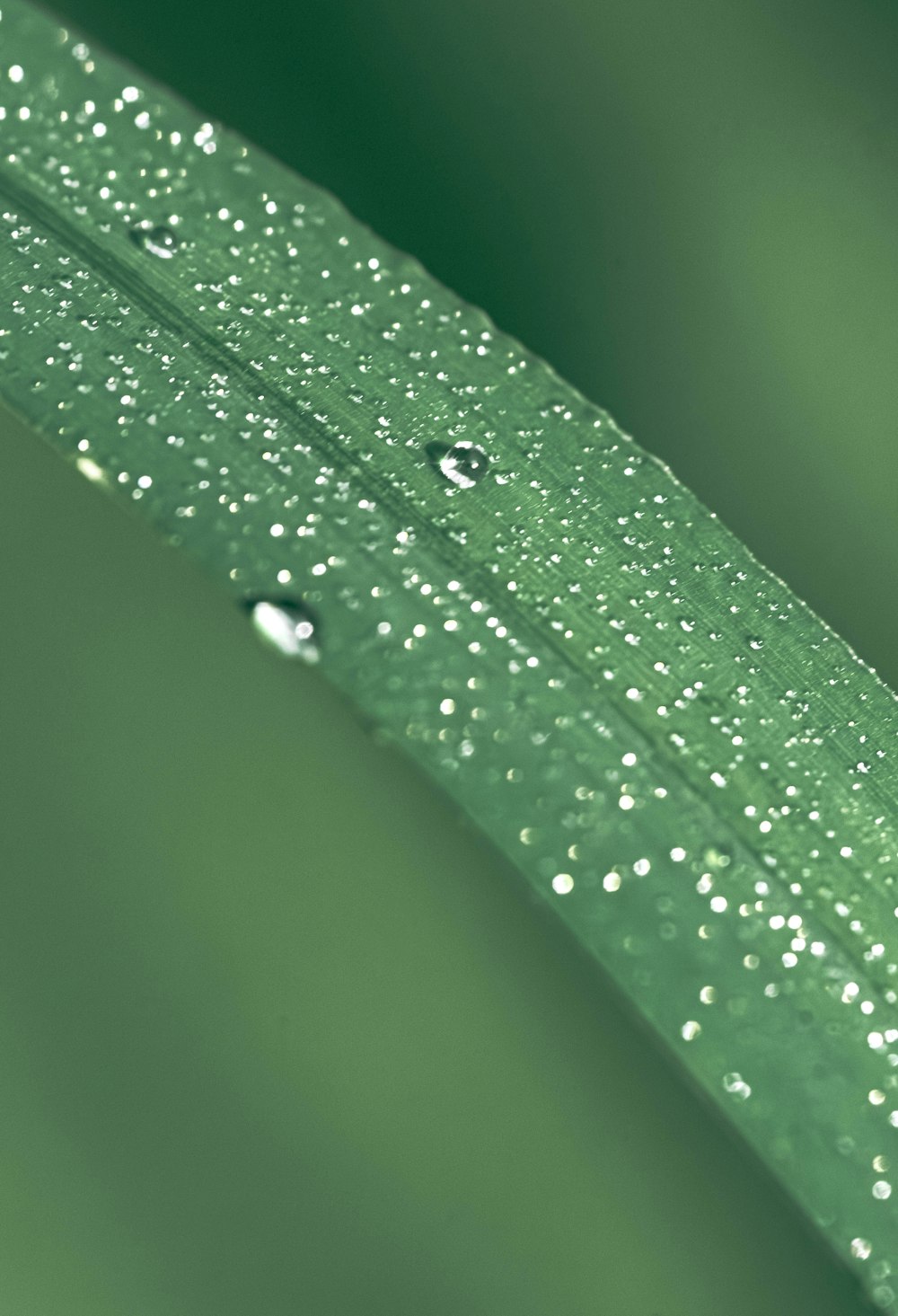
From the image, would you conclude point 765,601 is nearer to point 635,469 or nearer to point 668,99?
point 635,469

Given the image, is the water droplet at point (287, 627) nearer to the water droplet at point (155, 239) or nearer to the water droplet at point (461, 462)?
the water droplet at point (461, 462)

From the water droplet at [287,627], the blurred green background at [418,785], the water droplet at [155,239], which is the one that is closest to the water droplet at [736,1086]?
the water droplet at [287,627]

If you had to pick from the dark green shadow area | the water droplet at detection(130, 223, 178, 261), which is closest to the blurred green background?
the dark green shadow area

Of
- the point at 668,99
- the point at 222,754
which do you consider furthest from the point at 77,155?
the point at 668,99

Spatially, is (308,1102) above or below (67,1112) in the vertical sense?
below

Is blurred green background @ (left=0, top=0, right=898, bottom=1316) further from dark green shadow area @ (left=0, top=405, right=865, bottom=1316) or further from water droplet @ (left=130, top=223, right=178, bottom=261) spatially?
water droplet @ (left=130, top=223, right=178, bottom=261)
